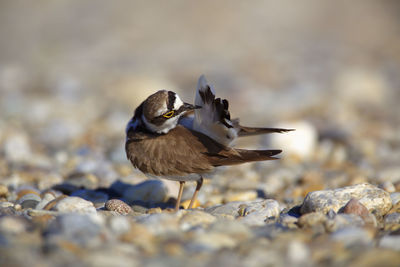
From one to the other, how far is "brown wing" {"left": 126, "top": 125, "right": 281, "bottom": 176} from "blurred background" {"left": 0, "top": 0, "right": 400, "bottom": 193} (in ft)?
4.80

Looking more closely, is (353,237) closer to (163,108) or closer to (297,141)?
(163,108)

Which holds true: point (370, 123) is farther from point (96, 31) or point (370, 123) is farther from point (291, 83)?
point (96, 31)

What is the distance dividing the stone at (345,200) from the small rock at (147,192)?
66.9 inches

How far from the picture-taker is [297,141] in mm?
7410

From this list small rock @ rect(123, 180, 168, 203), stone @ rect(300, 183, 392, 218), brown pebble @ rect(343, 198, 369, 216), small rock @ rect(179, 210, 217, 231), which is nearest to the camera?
small rock @ rect(179, 210, 217, 231)

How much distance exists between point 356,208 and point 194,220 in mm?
1313

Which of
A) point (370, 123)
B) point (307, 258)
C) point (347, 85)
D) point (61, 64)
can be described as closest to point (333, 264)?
point (307, 258)

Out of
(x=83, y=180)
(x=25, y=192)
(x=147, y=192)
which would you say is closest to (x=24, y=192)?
(x=25, y=192)

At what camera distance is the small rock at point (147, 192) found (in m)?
5.08

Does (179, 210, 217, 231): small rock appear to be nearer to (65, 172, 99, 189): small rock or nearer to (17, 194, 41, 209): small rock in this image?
(17, 194, 41, 209): small rock

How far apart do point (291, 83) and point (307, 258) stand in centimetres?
956

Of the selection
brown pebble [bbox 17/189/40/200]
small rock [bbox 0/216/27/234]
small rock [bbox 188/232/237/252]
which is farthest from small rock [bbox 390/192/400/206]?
brown pebble [bbox 17/189/40/200]

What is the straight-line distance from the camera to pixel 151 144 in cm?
450

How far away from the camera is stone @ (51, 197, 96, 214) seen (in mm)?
3689
